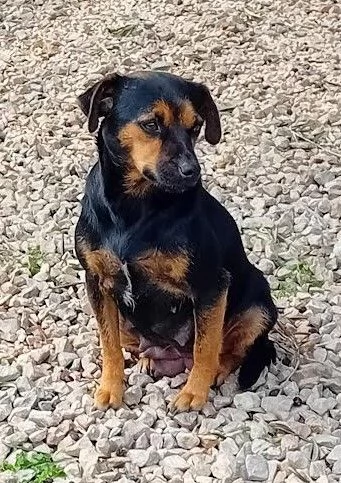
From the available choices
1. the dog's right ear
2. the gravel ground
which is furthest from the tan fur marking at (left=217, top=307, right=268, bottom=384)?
the dog's right ear

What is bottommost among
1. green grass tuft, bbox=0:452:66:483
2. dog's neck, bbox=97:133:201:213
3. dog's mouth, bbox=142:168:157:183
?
green grass tuft, bbox=0:452:66:483

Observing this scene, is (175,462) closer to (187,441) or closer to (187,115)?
(187,441)

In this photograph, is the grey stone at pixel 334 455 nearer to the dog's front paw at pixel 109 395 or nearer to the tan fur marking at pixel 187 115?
the dog's front paw at pixel 109 395

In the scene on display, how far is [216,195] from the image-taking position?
209 inches

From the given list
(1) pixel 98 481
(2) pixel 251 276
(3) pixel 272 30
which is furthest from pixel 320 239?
(3) pixel 272 30

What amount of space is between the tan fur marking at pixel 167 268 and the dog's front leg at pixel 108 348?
0.28m

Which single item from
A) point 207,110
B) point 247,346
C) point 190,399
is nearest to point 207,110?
point 207,110

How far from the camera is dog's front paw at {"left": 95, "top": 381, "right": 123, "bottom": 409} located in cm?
386

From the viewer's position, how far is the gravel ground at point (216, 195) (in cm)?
366

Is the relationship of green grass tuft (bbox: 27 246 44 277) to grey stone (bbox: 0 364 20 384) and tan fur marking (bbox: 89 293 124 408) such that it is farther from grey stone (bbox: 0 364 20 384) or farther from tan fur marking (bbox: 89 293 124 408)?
tan fur marking (bbox: 89 293 124 408)

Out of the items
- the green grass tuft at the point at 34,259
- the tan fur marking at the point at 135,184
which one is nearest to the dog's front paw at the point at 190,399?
the tan fur marking at the point at 135,184

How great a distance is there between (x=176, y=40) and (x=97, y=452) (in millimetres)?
4120

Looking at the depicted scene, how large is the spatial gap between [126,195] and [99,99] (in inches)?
14.6

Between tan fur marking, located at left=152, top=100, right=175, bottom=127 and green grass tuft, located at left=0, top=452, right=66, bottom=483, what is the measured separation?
1.33 m
